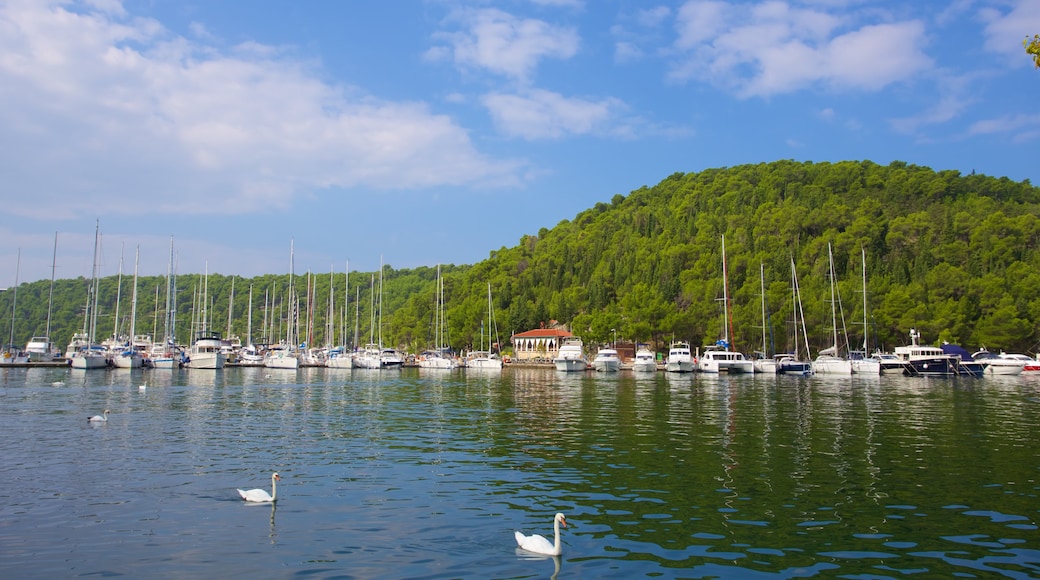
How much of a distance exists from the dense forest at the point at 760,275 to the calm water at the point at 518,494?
234ft

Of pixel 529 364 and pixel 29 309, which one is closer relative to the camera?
pixel 529 364

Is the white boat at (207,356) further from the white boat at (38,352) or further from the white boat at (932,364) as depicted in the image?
the white boat at (932,364)

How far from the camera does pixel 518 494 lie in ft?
58.0

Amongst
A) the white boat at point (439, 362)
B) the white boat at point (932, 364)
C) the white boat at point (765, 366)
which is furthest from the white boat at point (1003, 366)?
the white boat at point (439, 362)

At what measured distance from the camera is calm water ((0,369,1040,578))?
12523mm

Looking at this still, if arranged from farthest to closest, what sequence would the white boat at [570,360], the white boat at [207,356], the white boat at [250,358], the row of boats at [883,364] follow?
1. the white boat at [250,358]
2. the white boat at [570,360]
3. the white boat at [207,356]
4. the row of boats at [883,364]

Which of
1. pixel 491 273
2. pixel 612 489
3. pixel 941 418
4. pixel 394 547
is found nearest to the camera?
pixel 394 547

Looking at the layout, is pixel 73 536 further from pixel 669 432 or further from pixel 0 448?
pixel 669 432

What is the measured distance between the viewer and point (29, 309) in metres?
188

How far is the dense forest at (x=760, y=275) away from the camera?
105 m

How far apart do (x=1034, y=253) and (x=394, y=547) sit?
12822cm

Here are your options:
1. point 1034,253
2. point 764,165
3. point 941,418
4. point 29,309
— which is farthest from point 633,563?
point 29,309

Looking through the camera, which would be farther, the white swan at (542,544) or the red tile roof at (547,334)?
the red tile roof at (547,334)

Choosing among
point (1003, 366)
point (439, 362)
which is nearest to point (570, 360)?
point (439, 362)
